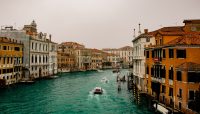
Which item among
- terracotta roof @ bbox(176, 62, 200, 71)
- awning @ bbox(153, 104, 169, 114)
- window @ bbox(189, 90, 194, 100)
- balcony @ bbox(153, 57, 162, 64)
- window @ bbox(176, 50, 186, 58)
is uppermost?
window @ bbox(176, 50, 186, 58)

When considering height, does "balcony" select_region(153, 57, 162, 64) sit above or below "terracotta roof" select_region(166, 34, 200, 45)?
below

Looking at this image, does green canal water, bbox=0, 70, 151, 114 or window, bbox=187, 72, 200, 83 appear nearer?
window, bbox=187, 72, 200, 83

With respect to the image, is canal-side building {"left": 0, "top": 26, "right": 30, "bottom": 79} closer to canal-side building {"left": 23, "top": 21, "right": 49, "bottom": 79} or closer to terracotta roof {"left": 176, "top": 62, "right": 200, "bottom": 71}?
canal-side building {"left": 23, "top": 21, "right": 49, "bottom": 79}

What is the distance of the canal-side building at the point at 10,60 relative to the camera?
41.7 metres

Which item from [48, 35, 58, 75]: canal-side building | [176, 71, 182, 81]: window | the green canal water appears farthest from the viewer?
[48, 35, 58, 75]: canal-side building

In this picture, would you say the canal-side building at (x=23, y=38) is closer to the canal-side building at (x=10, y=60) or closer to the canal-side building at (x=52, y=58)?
the canal-side building at (x=10, y=60)

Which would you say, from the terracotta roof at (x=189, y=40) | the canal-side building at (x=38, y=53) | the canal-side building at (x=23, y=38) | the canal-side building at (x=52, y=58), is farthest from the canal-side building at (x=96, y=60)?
the terracotta roof at (x=189, y=40)

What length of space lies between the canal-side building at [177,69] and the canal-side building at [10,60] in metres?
23.2

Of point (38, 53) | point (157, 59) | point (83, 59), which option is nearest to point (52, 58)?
point (38, 53)

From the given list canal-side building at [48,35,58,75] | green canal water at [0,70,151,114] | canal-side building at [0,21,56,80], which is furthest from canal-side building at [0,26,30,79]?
green canal water at [0,70,151,114]

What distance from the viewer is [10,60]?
44531 mm

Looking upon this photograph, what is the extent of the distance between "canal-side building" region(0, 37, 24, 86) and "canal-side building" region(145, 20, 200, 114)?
915 inches

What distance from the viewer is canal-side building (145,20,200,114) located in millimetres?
20109

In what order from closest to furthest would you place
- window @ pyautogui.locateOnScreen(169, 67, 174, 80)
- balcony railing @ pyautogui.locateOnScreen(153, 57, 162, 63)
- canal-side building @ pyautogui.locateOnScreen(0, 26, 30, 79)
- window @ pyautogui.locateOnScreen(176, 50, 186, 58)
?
window @ pyautogui.locateOnScreen(176, 50, 186, 58), window @ pyautogui.locateOnScreen(169, 67, 174, 80), balcony railing @ pyautogui.locateOnScreen(153, 57, 162, 63), canal-side building @ pyautogui.locateOnScreen(0, 26, 30, 79)
